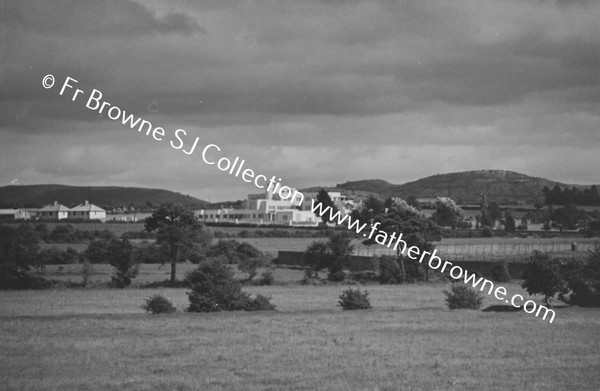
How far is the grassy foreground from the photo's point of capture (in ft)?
73.2

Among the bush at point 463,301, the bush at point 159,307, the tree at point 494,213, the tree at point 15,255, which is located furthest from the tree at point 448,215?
the bush at point 159,307

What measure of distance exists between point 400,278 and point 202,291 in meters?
36.6

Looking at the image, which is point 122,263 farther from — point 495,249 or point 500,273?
point 495,249

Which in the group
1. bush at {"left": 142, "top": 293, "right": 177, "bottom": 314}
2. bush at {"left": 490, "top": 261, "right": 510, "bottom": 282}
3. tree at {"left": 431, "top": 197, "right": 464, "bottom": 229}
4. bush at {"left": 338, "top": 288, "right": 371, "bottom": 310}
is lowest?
bush at {"left": 142, "top": 293, "right": 177, "bottom": 314}

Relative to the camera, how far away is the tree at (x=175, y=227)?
79875 millimetres

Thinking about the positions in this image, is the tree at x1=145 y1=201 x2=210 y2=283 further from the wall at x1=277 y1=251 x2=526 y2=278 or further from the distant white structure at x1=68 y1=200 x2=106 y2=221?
the distant white structure at x1=68 y1=200 x2=106 y2=221

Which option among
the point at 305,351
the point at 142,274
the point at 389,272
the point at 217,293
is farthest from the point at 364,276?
the point at 305,351

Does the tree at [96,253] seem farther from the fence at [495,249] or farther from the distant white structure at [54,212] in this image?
the distant white structure at [54,212]

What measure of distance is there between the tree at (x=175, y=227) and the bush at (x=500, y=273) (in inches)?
1135

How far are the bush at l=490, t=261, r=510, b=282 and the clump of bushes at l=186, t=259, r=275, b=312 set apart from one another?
33162mm

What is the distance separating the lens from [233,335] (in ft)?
104

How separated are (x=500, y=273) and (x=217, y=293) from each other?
118 feet

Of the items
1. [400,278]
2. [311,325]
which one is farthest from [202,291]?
[400,278]

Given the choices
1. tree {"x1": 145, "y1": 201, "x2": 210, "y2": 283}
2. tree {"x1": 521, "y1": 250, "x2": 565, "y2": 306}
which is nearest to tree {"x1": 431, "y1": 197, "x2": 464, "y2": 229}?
tree {"x1": 145, "y1": 201, "x2": 210, "y2": 283}
